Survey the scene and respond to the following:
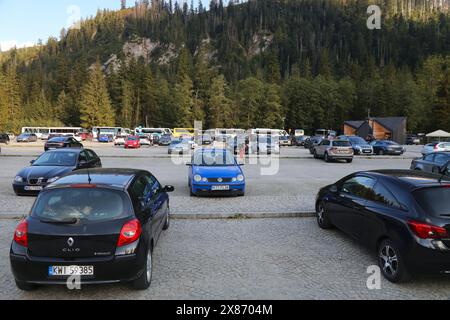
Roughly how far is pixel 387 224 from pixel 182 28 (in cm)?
20434

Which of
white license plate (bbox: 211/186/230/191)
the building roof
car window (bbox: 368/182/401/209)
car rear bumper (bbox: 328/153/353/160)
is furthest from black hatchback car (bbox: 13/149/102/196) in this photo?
the building roof

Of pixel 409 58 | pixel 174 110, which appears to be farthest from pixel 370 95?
pixel 409 58

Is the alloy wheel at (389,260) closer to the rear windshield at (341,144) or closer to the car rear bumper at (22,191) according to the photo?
the car rear bumper at (22,191)

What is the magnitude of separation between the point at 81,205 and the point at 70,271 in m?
0.86

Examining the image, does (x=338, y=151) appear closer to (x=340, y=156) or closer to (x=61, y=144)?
(x=340, y=156)

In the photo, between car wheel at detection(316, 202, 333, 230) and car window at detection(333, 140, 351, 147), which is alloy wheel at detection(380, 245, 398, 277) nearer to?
car wheel at detection(316, 202, 333, 230)

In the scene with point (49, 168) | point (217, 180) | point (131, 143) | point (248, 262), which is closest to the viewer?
point (248, 262)

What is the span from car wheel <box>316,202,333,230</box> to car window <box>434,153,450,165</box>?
29.9 ft

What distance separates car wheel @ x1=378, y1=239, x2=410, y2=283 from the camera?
17.0 ft

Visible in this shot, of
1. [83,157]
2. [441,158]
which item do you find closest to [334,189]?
[83,157]

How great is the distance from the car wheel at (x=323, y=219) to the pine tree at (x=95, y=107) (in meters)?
87.4

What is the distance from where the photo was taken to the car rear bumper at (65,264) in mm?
4496

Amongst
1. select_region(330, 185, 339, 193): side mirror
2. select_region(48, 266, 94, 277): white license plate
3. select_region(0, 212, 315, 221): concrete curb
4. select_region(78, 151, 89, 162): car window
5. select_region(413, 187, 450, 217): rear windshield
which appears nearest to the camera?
select_region(48, 266, 94, 277): white license plate

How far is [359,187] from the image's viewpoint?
683cm
